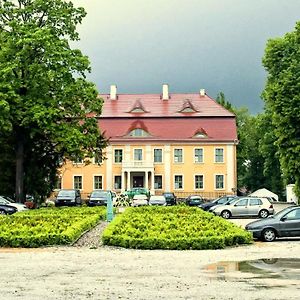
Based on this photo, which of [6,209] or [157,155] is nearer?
[6,209]

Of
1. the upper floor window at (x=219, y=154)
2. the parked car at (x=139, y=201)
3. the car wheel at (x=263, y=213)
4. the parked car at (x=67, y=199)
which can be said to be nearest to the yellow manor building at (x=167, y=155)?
the upper floor window at (x=219, y=154)

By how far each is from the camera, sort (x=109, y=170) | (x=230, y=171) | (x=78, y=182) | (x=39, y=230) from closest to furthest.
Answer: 1. (x=39, y=230)
2. (x=230, y=171)
3. (x=109, y=170)
4. (x=78, y=182)

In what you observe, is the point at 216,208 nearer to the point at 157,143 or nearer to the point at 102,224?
the point at 102,224

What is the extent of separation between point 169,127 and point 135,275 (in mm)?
62305

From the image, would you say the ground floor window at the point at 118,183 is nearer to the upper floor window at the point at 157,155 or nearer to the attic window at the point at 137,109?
the upper floor window at the point at 157,155

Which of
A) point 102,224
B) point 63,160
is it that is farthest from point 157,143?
point 102,224

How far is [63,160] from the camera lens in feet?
161

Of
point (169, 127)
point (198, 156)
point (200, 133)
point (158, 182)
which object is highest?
point (169, 127)

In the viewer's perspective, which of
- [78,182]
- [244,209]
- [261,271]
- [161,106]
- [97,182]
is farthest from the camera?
[161,106]

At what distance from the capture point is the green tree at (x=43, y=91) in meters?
44.5

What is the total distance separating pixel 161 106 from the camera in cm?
7956

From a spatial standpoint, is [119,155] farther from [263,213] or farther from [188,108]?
[263,213]

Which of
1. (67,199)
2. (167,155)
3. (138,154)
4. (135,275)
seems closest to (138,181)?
(138,154)

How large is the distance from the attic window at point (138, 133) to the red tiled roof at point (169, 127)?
32 cm
